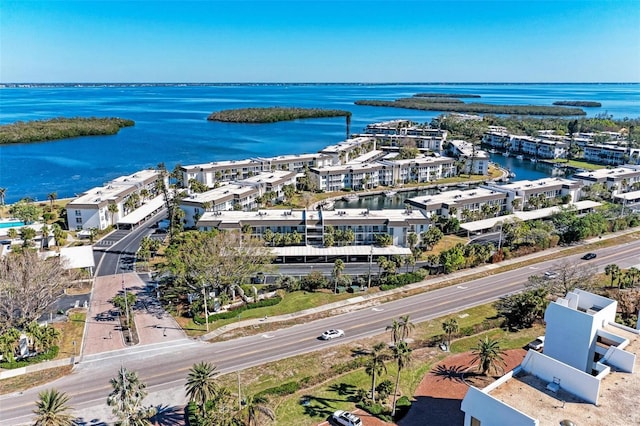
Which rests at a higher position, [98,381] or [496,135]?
[496,135]

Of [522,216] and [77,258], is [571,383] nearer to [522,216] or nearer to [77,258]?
[77,258]

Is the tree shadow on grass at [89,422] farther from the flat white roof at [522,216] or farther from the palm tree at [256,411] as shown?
the flat white roof at [522,216]

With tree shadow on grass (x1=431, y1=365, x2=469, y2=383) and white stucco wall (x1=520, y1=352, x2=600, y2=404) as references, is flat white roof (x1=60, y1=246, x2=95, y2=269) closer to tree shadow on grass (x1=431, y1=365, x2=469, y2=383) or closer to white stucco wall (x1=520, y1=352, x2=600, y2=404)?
tree shadow on grass (x1=431, y1=365, x2=469, y2=383)

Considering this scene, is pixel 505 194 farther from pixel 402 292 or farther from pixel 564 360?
pixel 564 360

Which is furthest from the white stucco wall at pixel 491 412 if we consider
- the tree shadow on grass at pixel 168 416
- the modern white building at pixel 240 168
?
the modern white building at pixel 240 168

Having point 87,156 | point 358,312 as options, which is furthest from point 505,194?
point 87,156

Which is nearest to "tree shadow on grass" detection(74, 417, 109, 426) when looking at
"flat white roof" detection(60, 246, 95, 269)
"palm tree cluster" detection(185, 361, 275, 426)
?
"palm tree cluster" detection(185, 361, 275, 426)
